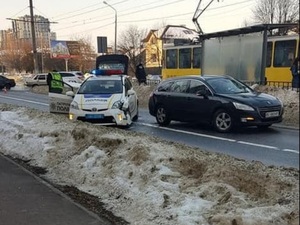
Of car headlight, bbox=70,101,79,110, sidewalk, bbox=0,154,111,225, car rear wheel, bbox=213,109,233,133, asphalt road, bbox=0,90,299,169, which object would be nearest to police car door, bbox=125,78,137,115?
asphalt road, bbox=0,90,299,169

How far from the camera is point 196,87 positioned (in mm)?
11734

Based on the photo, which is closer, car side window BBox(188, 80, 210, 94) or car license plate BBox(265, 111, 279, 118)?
car license plate BBox(265, 111, 279, 118)

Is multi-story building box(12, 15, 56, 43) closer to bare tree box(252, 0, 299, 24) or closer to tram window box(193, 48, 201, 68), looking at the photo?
tram window box(193, 48, 201, 68)

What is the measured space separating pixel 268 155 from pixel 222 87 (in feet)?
11.7

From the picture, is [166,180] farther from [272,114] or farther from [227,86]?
[227,86]

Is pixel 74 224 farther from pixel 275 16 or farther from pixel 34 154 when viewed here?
pixel 275 16

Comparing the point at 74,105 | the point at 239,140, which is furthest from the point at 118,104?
the point at 239,140

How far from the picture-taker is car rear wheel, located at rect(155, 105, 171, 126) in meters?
12.7

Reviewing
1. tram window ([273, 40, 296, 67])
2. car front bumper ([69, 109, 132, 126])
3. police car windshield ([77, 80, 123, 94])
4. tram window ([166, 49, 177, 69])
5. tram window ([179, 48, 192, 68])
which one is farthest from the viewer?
tram window ([166, 49, 177, 69])

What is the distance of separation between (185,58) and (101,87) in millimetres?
13186

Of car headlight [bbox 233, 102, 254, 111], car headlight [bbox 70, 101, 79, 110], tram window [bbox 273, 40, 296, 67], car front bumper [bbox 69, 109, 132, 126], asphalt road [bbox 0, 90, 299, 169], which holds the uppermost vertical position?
tram window [bbox 273, 40, 296, 67]

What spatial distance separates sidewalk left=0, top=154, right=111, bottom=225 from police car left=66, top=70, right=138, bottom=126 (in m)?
5.09

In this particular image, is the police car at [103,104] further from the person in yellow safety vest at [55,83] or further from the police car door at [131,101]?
the person in yellow safety vest at [55,83]

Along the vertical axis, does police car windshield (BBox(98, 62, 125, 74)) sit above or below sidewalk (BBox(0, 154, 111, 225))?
above
